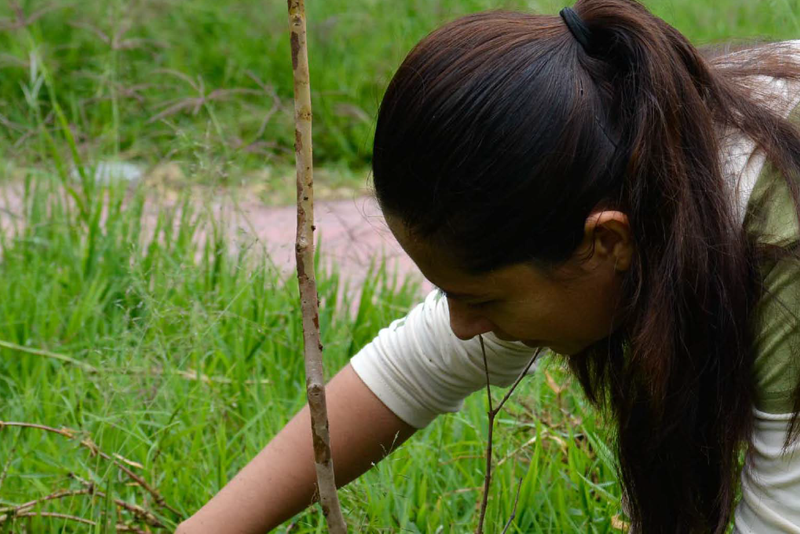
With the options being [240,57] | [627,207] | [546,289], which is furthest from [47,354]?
[240,57]

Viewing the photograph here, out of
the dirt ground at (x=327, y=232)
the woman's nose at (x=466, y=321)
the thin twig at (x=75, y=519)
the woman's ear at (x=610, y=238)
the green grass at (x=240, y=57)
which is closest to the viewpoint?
the woman's ear at (x=610, y=238)

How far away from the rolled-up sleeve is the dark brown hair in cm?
36

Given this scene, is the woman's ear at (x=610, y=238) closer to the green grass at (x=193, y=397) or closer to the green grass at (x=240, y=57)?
the green grass at (x=193, y=397)

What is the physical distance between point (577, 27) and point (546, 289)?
0.28 metres

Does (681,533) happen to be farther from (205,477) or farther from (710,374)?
(205,477)

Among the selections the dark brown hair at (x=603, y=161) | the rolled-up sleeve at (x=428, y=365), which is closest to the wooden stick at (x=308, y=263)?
the dark brown hair at (x=603, y=161)

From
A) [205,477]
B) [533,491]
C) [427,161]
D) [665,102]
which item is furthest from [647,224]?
[205,477]

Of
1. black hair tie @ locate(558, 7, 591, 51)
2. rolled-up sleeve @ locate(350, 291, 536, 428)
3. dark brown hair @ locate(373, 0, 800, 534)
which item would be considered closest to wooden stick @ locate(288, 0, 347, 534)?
dark brown hair @ locate(373, 0, 800, 534)

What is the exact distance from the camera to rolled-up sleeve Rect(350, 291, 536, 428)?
1.70 metres

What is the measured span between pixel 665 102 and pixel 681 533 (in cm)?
57

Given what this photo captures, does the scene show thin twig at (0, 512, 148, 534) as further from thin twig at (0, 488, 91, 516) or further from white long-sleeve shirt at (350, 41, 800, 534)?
white long-sleeve shirt at (350, 41, 800, 534)

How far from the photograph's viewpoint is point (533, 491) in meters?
2.01

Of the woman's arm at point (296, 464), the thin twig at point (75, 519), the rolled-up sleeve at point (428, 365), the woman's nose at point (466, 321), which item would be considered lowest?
the thin twig at point (75, 519)

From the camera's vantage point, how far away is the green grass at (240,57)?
3945mm
